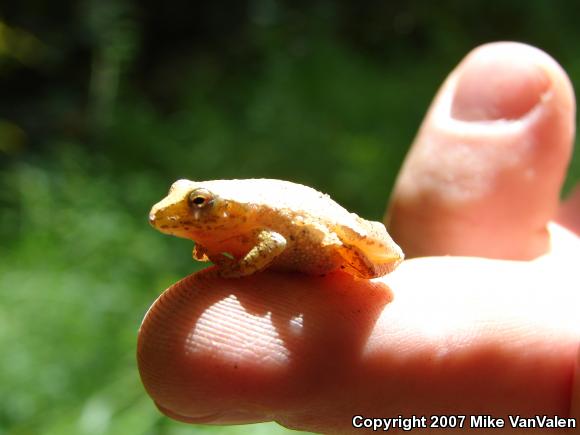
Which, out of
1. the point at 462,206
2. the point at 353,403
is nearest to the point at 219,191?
the point at 353,403

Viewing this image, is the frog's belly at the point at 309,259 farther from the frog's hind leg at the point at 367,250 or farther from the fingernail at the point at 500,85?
the fingernail at the point at 500,85

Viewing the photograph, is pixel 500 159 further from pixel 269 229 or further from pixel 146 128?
pixel 146 128

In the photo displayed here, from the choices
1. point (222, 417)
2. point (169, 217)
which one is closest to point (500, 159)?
point (169, 217)

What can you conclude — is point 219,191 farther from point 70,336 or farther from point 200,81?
point 200,81

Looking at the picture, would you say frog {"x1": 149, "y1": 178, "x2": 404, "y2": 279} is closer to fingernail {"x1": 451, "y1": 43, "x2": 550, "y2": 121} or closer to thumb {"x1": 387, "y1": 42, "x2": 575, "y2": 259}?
thumb {"x1": 387, "y1": 42, "x2": 575, "y2": 259}

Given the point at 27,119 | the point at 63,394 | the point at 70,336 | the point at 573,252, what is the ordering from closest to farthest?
the point at 573,252
the point at 63,394
the point at 70,336
the point at 27,119

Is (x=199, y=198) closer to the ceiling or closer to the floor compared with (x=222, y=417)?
closer to the ceiling
